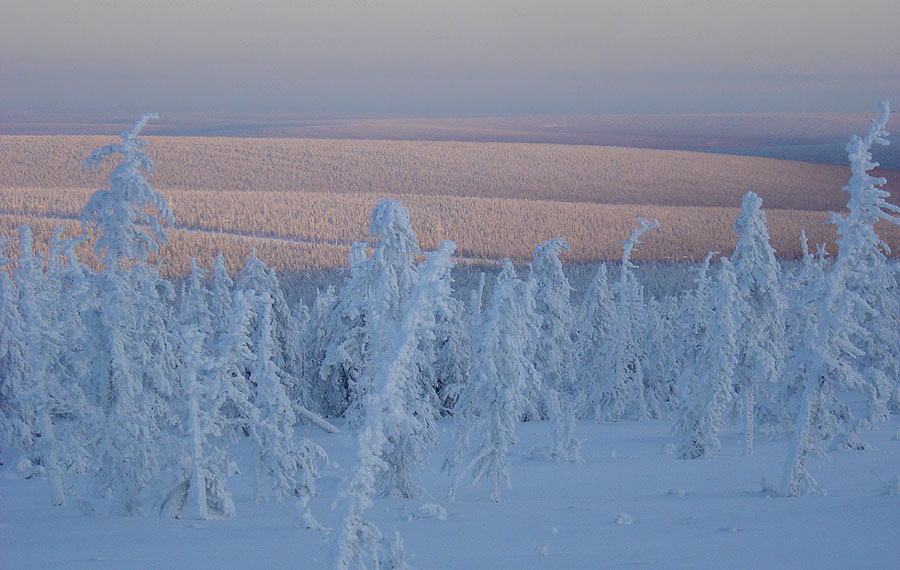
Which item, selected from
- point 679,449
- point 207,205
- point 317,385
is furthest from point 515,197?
point 679,449

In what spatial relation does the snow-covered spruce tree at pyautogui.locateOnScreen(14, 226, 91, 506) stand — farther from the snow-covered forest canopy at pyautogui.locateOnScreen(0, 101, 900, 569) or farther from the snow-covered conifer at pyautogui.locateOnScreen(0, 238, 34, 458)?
the snow-covered conifer at pyautogui.locateOnScreen(0, 238, 34, 458)

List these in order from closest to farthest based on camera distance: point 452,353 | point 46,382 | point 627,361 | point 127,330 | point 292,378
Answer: point 127,330
point 46,382
point 292,378
point 452,353
point 627,361

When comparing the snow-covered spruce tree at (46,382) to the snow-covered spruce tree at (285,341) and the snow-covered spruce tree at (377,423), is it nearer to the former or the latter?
the snow-covered spruce tree at (377,423)

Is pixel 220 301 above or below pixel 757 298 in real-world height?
below

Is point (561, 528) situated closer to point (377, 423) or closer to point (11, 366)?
point (377, 423)

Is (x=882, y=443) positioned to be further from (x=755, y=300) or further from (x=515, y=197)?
(x=515, y=197)

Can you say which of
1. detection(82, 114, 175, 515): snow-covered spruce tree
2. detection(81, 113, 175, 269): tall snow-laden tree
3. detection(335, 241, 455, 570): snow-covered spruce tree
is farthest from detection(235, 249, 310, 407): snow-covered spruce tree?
detection(335, 241, 455, 570): snow-covered spruce tree

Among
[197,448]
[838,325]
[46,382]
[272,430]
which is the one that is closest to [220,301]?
[46,382]
